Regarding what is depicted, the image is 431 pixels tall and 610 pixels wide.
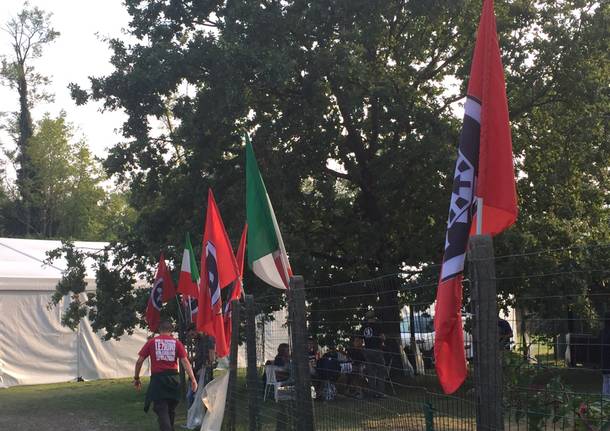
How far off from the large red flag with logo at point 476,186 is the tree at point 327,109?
1081cm

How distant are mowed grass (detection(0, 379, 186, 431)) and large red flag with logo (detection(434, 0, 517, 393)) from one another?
10.2 metres

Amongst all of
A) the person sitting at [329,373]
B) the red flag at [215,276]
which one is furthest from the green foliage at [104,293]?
the person sitting at [329,373]

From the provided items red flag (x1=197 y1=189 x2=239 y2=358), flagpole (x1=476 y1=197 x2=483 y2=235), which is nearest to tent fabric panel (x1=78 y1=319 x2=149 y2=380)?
red flag (x1=197 y1=189 x2=239 y2=358)

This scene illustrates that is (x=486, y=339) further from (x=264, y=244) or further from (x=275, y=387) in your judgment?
(x=275, y=387)

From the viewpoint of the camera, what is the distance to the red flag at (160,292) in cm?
1639

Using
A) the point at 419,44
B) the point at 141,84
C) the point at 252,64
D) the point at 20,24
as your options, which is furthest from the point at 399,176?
the point at 20,24

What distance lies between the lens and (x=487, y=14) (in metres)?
4.64

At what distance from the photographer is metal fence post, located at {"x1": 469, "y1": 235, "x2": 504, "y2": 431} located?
4.28 metres

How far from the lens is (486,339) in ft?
14.2

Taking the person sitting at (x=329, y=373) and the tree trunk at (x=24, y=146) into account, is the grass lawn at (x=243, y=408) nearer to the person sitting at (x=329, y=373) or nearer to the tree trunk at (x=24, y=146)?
the person sitting at (x=329, y=373)

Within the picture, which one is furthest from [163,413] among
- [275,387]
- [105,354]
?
[105,354]

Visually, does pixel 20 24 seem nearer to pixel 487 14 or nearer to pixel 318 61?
pixel 318 61

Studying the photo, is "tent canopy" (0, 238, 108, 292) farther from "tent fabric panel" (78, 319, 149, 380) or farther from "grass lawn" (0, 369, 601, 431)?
"grass lawn" (0, 369, 601, 431)

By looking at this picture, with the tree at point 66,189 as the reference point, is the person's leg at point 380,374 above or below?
below
